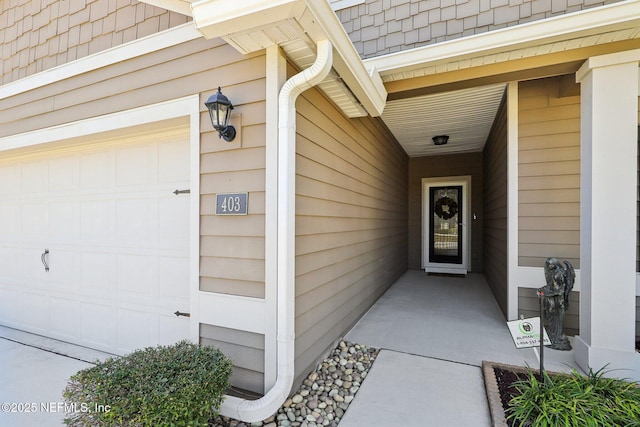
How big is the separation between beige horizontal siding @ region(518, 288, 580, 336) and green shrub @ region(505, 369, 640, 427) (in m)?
1.08

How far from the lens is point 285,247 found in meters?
1.90

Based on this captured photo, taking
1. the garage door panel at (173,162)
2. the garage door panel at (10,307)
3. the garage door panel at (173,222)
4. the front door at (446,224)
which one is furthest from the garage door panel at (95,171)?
the front door at (446,224)

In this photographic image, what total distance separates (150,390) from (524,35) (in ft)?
11.0

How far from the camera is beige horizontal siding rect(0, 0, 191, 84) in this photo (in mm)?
2502

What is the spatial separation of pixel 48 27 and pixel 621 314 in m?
5.83

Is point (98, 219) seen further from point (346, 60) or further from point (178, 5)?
point (346, 60)

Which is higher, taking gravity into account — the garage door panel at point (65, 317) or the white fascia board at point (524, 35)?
the white fascia board at point (524, 35)

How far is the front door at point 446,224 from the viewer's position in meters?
6.47

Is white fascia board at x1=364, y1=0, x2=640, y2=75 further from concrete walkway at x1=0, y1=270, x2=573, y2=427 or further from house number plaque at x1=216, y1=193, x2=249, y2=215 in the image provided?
concrete walkway at x1=0, y1=270, x2=573, y2=427

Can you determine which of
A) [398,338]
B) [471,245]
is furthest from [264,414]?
[471,245]

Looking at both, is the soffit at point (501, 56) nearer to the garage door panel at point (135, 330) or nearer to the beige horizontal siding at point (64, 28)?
the beige horizontal siding at point (64, 28)

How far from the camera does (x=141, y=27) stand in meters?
2.49

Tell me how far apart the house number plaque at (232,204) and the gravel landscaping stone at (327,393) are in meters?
1.30

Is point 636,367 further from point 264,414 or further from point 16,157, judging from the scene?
point 16,157
